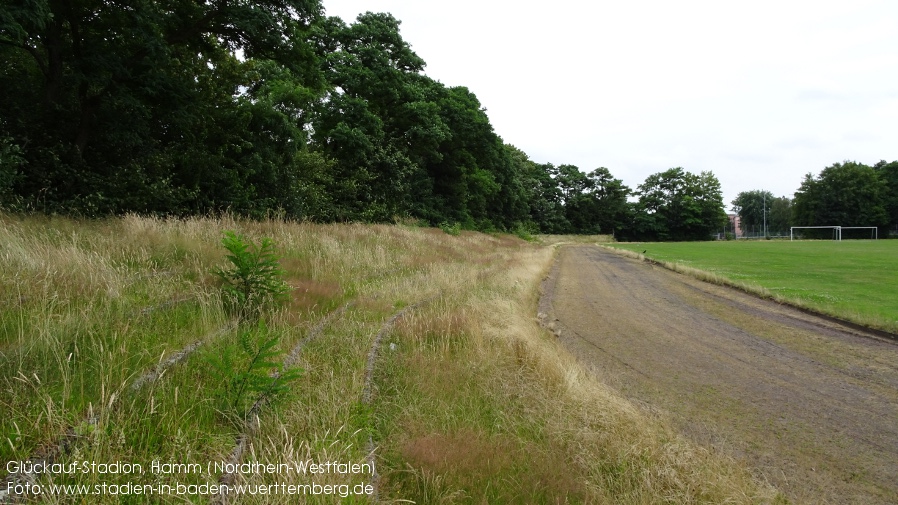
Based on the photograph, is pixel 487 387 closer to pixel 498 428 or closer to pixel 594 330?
pixel 498 428

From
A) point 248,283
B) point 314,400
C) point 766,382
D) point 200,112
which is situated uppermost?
point 200,112

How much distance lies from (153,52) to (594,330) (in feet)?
47.4

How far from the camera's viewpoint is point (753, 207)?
14888 cm

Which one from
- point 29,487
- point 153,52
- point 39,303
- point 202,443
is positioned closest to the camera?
point 29,487

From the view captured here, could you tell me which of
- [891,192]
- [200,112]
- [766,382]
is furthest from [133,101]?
[891,192]

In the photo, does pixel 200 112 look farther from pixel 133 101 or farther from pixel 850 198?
pixel 850 198

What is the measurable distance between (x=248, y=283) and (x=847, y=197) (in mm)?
122619

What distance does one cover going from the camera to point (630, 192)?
10856 cm

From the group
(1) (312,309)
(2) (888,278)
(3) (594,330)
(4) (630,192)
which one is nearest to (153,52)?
(1) (312,309)

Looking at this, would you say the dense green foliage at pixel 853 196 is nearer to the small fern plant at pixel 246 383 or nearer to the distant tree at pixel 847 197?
the distant tree at pixel 847 197

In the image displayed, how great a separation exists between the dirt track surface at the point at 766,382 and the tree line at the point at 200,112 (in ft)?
41.3

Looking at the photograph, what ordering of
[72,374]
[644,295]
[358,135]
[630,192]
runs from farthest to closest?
[630,192], [358,135], [644,295], [72,374]

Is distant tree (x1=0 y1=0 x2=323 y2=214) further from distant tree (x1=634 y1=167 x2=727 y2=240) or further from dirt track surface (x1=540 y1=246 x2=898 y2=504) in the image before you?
distant tree (x1=634 y1=167 x2=727 y2=240)

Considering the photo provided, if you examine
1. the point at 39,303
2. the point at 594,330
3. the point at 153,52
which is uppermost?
the point at 153,52
